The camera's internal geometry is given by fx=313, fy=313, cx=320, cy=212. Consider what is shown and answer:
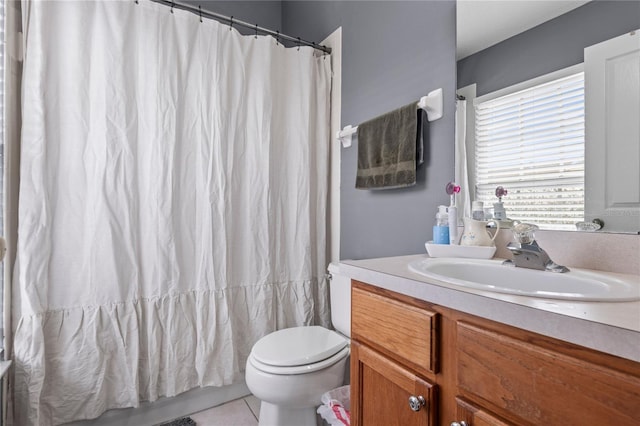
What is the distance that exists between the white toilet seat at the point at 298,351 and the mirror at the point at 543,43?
3.34 ft

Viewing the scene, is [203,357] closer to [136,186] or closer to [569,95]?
[136,186]

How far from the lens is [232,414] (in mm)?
1680

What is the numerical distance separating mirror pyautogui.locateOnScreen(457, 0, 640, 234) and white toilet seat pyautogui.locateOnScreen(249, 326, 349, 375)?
102 cm

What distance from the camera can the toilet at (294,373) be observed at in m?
1.23

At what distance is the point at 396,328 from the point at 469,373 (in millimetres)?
192

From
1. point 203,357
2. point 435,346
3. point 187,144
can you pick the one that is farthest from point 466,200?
point 203,357

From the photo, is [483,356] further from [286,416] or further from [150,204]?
[150,204]

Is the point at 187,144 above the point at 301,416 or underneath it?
above

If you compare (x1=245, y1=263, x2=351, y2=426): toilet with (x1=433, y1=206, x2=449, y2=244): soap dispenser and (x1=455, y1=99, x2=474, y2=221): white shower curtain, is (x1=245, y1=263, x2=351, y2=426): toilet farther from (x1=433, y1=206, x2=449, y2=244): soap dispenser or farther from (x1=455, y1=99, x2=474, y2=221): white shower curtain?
(x1=455, y1=99, x2=474, y2=221): white shower curtain

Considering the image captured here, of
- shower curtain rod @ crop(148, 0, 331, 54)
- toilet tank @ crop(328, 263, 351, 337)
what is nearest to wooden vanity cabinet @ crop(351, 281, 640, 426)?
toilet tank @ crop(328, 263, 351, 337)

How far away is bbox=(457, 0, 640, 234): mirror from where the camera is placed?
0.78 metres

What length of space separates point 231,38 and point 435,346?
1.77 metres

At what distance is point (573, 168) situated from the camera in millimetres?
874

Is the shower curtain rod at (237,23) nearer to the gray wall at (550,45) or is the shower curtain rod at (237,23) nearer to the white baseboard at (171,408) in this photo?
the gray wall at (550,45)
